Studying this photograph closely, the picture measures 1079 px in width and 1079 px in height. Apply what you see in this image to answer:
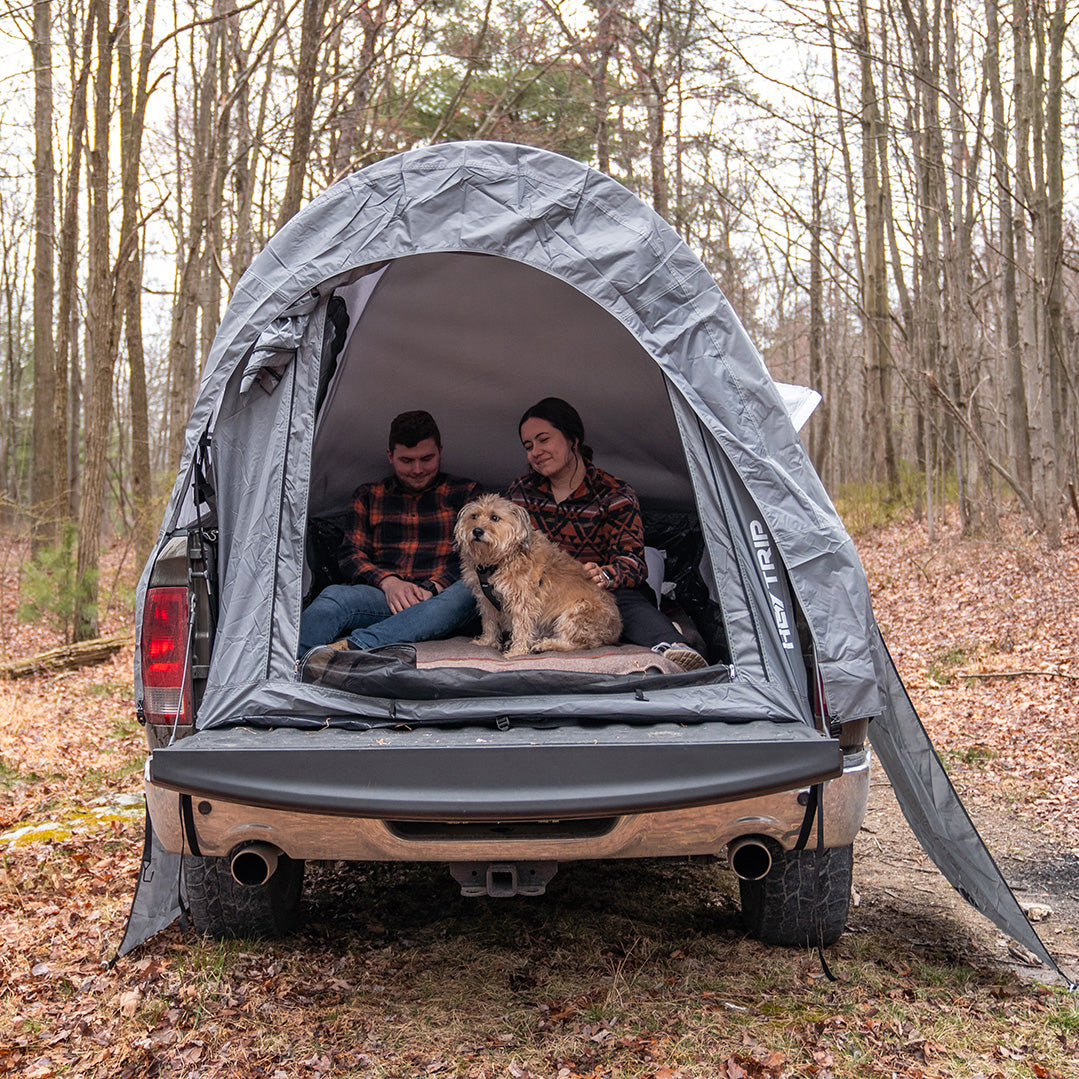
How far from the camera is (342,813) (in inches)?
102

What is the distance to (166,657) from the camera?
308 cm

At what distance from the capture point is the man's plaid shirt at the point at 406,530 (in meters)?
5.13

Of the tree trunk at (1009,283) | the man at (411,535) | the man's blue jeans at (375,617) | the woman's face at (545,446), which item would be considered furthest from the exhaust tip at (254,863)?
the tree trunk at (1009,283)

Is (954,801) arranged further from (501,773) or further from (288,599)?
(288,599)

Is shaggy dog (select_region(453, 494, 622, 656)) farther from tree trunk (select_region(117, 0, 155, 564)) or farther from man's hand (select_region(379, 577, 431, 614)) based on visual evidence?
tree trunk (select_region(117, 0, 155, 564))

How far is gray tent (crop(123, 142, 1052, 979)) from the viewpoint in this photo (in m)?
3.02

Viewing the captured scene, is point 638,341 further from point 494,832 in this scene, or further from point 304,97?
point 304,97

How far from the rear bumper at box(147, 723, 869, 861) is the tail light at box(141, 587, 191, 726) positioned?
0.99 feet

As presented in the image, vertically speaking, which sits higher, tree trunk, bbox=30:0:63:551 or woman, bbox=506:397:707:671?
tree trunk, bbox=30:0:63:551

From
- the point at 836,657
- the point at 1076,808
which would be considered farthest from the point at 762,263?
the point at 836,657

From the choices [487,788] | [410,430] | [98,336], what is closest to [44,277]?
[98,336]

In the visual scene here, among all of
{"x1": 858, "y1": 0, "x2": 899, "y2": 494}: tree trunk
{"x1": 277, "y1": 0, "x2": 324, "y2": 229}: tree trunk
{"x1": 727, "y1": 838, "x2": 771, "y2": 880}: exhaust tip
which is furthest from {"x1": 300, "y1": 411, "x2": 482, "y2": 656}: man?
{"x1": 858, "y1": 0, "x2": 899, "y2": 494}: tree trunk

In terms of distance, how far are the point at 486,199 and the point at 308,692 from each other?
1659 mm

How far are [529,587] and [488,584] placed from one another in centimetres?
21
